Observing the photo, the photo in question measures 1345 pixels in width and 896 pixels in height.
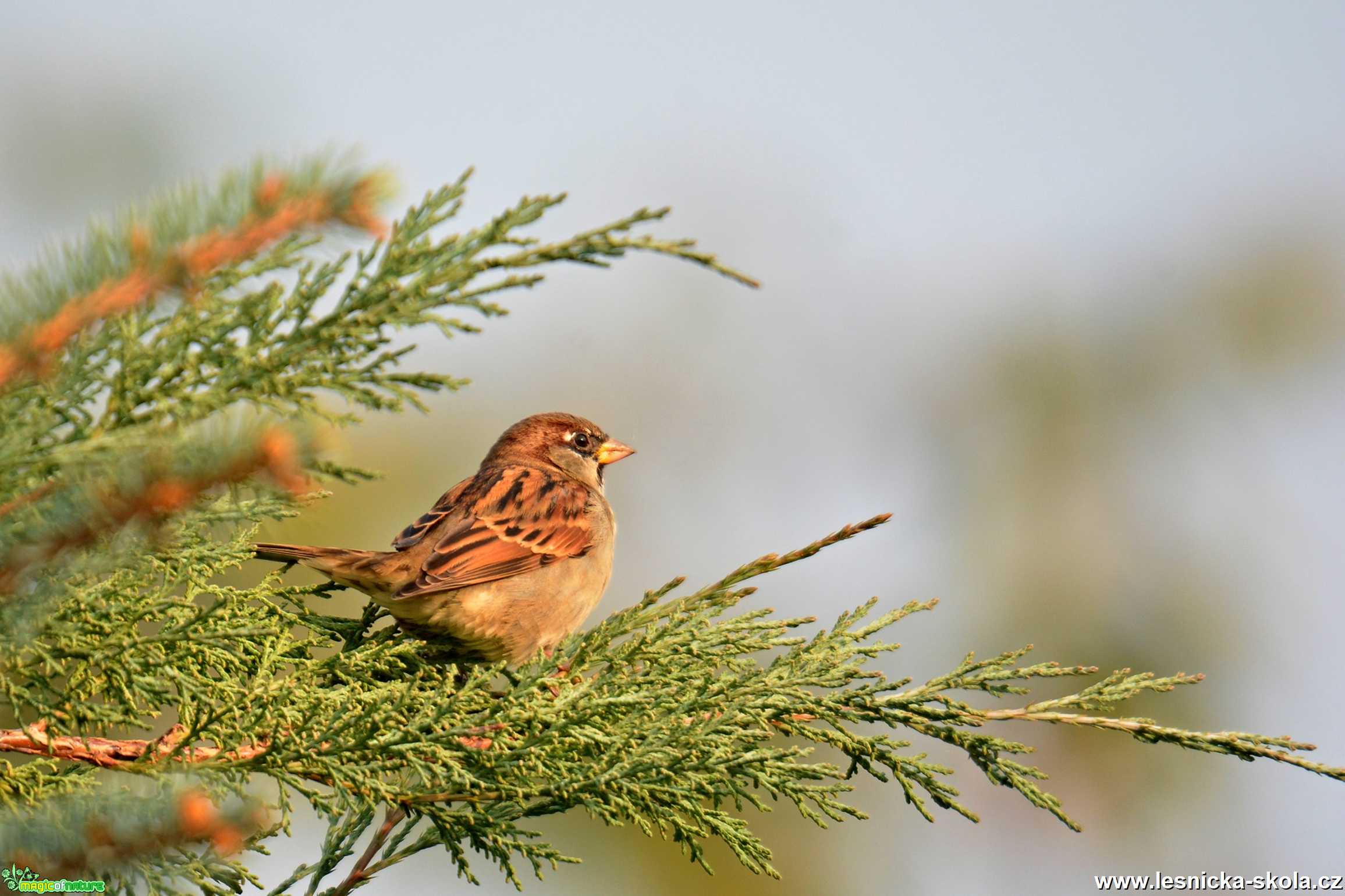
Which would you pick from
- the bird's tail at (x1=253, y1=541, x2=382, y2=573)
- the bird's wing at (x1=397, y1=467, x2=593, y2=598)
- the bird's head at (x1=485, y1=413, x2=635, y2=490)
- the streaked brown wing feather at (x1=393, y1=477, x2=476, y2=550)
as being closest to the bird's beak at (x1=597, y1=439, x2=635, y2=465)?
the bird's head at (x1=485, y1=413, x2=635, y2=490)

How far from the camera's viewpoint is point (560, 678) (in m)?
2.84

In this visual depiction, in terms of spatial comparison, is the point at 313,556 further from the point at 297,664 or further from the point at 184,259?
the point at 184,259

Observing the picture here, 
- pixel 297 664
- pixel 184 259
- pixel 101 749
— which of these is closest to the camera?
pixel 184 259

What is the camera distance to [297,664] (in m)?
2.88

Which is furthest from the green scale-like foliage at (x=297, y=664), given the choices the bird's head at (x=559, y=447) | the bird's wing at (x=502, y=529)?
the bird's head at (x=559, y=447)

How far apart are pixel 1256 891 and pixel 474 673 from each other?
1033 centimetres

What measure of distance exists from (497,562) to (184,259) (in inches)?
104

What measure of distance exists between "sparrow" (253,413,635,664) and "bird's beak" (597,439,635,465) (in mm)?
183

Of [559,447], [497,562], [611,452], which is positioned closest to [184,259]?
[497,562]

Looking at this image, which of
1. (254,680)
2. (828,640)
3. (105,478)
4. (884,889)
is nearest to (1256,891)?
(884,889)

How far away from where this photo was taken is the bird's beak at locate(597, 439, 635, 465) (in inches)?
214

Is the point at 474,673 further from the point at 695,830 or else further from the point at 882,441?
the point at 882,441

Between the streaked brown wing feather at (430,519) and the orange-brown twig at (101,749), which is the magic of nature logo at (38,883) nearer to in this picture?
the orange-brown twig at (101,749)

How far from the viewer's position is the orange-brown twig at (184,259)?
1.60 metres
